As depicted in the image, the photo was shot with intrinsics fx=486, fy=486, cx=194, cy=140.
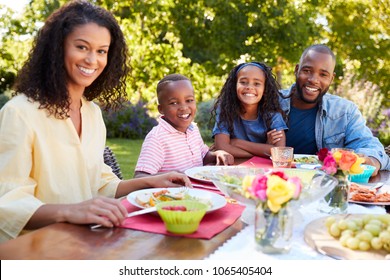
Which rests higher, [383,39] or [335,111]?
[383,39]

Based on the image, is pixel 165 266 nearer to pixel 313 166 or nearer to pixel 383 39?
pixel 313 166

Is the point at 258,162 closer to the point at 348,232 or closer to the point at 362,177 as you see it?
the point at 362,177

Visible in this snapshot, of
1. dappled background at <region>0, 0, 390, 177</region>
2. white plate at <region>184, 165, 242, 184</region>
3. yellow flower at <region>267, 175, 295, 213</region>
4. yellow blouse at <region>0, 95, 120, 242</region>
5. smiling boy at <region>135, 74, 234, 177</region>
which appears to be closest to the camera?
yellow flower at <region>267, 175, 295, 213</region>

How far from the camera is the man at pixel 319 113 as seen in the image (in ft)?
12.9

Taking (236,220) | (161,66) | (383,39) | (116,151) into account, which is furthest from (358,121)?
(383,39)

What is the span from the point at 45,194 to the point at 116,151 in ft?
23.4

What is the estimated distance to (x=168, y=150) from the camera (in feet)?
10.7

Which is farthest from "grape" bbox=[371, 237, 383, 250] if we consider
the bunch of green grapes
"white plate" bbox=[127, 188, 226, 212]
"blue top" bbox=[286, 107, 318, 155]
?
"blue top" bbox=[286, 107, 318, 155]

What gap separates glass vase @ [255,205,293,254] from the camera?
1.50m

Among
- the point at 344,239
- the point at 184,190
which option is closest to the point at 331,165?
the point at 344,239

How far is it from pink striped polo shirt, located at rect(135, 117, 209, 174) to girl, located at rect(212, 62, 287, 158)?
0.40 meters

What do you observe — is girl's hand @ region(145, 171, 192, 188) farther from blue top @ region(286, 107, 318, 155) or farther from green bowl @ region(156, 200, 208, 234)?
blue top @ region(286, 107, 318, 155)

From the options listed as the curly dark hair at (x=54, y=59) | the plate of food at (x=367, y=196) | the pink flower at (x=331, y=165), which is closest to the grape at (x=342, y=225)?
the pink flower at (x=331, y=165)

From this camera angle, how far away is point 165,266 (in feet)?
4.82
